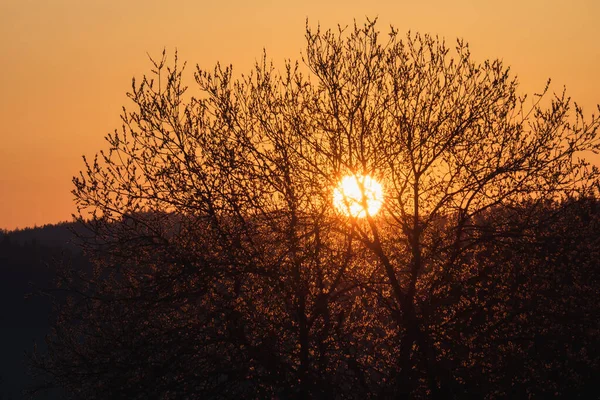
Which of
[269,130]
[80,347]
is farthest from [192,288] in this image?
[80,347]

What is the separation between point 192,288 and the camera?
1475 cm

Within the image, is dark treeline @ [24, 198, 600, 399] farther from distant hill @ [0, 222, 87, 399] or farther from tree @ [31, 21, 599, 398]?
distant hill @ [0, 222, 87, 399]

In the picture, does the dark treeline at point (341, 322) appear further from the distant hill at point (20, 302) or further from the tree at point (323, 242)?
the distant hill at point (20, 302)

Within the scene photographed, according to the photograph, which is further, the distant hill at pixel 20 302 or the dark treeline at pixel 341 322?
the distant hill at pixel 20 302

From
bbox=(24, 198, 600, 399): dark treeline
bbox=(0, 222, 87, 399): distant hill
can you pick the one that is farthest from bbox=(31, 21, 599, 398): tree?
bbox=(0, 222, 87, 399): distant hill

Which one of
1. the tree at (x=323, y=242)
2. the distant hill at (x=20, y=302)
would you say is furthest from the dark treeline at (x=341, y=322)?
the distant hill at (x=20, y=302)

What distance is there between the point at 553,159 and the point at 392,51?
3.87 m

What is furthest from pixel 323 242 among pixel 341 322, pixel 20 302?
pixel 20 302

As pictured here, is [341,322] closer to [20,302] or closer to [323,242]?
[323,242]

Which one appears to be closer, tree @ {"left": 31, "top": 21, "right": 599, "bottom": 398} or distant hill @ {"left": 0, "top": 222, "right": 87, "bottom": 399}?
tree @ {"left": 31, "top": 21, "right": 599, "bottom": 398}

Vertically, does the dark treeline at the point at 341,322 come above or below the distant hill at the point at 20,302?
below

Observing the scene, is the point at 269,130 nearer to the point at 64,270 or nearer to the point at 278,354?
the point at 278,354

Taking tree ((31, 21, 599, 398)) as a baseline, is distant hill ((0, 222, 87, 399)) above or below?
above

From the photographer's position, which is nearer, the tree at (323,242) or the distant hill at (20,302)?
the tree at (323,242)
